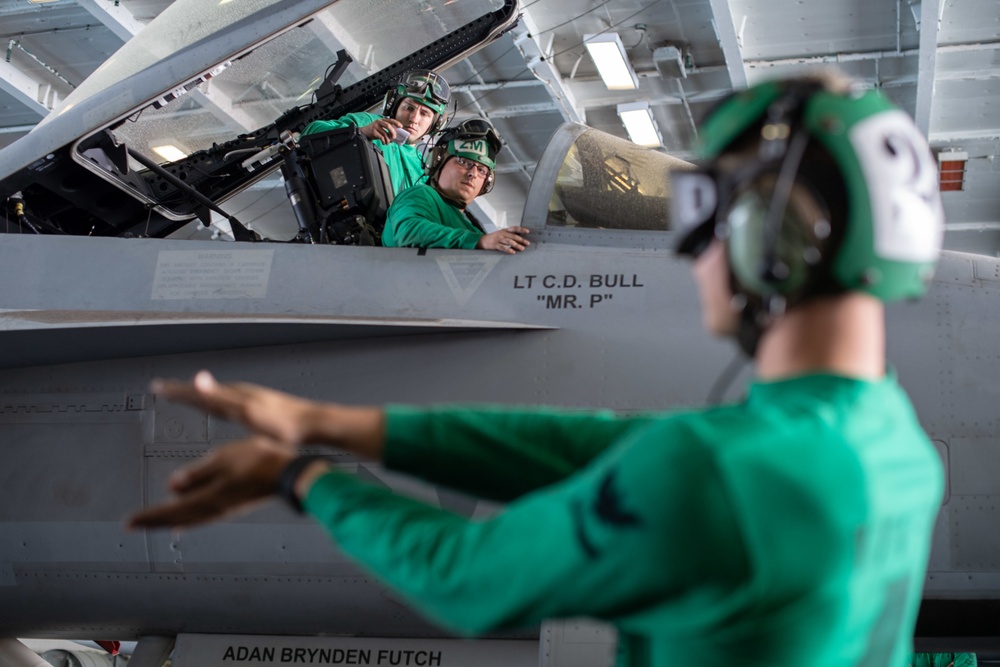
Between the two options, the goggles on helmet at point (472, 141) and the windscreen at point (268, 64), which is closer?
the goggles on helmet at point (472, 141)

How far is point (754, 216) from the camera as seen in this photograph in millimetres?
1499

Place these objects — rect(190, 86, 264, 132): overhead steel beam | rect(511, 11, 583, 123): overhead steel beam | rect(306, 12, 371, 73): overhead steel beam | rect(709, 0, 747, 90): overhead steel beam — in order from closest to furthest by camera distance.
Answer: rect(190, 86, 264, 132): overhead steel beam
rect(306, 12, 371, 73): overhead steel beam
rect(709, 0, 747, 90): overhead steel beam
rect(511, 11, 583, 123): overhead steel beam

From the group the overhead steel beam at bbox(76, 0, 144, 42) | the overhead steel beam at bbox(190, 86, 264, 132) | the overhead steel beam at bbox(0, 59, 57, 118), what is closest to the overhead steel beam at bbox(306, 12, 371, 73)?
the overhead steel beam at bbox(190, 86, 264, 132)

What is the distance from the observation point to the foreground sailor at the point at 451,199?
5.00 metres

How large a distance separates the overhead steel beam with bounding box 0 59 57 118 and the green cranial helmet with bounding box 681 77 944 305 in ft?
50.8

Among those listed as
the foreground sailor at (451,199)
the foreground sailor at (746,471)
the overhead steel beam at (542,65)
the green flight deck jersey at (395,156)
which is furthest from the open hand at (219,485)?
the overhead steel beam at (542,65)

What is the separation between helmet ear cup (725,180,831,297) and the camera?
4.81ft

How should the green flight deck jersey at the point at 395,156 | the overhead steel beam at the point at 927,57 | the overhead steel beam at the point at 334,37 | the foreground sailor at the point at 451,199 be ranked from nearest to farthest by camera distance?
the foreground sailor at the point at 451,199 → the overhead steel beam at the point at 334,37 → the green flight deck jersey at the point at 395,156 → the overhead steel beam at the point at 927,57

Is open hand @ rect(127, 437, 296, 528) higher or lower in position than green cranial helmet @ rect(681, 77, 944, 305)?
lower

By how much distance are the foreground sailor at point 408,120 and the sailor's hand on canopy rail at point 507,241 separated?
2043 mm

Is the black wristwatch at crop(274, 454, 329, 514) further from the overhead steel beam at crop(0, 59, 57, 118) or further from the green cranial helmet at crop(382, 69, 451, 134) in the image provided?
the overhead steel beam at crop(0, 59, 57, 118)

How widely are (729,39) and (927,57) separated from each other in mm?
2495

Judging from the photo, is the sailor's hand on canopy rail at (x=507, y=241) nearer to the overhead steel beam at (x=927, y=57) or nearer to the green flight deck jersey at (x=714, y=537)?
the green flight deck jersey at (x=714, y=537)

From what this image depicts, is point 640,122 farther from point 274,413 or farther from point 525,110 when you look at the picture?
point 274,413
